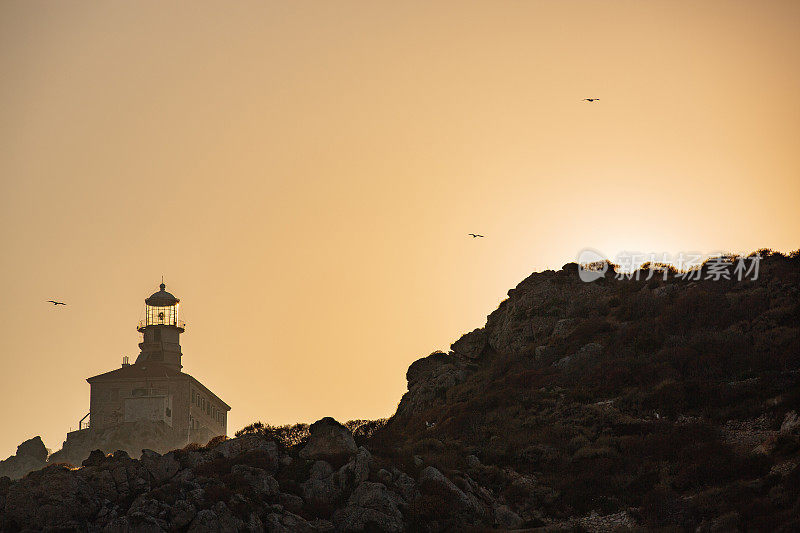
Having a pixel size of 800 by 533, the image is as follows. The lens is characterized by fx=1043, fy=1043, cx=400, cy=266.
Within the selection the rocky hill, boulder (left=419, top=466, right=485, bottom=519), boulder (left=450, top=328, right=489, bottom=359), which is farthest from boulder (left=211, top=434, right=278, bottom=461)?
boulder (left=450, top=328, right=489, bottom=359)

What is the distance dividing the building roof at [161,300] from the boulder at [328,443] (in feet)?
257

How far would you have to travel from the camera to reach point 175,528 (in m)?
42.4

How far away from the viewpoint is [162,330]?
125938mm

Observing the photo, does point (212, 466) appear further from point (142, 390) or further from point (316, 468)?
point (142, 390)

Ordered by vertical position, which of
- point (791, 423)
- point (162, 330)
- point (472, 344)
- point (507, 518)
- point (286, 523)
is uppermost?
point (162, 330)

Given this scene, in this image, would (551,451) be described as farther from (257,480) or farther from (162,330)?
(162,330)

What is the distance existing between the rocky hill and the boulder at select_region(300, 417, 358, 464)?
0.30 ft

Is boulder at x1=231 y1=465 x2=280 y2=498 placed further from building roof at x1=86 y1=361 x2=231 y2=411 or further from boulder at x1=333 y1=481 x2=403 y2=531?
building roof at x1=86 y1=361 x2=231 y2=411

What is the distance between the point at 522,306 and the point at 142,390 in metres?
59.7

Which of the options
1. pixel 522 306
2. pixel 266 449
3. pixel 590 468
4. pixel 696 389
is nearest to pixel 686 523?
pixel 590 468

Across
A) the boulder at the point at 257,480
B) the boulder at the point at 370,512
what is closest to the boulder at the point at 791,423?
the boulder at the point at 370,512

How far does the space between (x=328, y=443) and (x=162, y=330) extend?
7879 cm

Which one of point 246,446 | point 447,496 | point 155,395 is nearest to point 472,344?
point 246,446

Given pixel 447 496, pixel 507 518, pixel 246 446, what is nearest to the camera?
pixel 507 518
